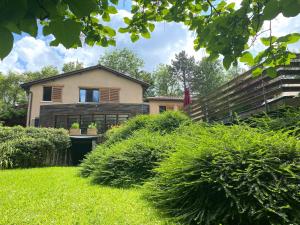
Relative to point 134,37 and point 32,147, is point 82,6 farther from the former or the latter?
point 32,147

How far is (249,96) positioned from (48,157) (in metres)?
12.5

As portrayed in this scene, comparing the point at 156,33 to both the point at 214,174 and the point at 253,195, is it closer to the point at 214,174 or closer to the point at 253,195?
the point at 214,174

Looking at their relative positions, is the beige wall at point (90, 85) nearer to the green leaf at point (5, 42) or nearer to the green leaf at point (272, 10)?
the green leaf at point (272, 10)

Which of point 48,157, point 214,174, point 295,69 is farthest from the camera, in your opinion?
point 48,157

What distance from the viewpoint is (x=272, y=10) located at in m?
2.10

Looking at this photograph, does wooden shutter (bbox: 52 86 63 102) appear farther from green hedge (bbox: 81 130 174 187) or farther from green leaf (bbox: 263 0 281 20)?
green leaf (bbox: 263 0 281 20)

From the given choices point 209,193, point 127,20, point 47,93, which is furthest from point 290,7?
point 47,93

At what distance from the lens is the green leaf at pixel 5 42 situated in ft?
4.84

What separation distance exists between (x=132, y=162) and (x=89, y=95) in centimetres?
2229

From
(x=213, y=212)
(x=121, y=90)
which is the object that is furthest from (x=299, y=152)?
(x=121, y=90)

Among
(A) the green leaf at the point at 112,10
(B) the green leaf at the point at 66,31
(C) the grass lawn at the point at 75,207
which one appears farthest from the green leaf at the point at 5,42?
(C) the grass lawn at the point at 75,207

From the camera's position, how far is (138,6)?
3.69m

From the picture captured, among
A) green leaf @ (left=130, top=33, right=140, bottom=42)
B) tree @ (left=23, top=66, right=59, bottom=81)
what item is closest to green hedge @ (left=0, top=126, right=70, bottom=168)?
green leaf @ (left=130, top=33, right=140, bottom=42)

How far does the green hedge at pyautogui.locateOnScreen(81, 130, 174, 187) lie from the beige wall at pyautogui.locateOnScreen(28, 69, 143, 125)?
2081 centimetres
